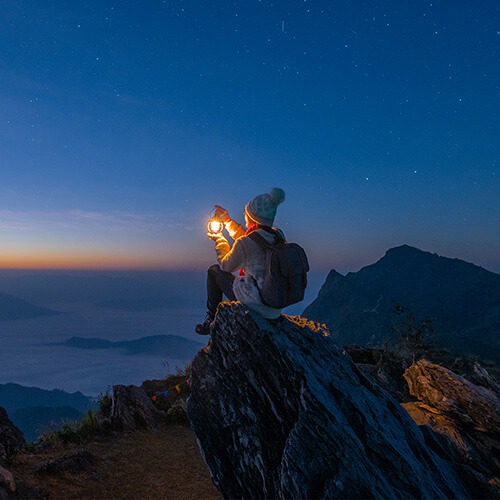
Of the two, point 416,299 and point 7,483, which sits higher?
point 7,483

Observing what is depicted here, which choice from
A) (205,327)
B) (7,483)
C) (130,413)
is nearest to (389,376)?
(205,327)

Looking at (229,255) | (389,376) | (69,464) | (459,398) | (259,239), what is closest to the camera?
(259,239)

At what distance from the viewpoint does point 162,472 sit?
6.39 metres

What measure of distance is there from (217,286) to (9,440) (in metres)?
5.56

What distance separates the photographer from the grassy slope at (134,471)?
535 centimetres

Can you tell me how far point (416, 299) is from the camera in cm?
10844

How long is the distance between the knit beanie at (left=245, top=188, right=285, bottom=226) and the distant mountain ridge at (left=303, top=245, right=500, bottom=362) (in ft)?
175

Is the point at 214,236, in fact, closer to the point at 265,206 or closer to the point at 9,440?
the point at 265,206

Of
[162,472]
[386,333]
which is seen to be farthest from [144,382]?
[386,333]

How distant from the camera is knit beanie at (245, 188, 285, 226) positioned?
4.89 meters

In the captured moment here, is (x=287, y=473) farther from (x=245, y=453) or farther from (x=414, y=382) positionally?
(x=414, y=382)

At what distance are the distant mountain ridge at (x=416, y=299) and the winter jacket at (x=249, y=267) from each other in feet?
175

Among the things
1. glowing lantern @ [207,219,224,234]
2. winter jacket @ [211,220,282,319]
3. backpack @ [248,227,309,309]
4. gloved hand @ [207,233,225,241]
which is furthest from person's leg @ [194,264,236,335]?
backpack @ [248,227,309,309]

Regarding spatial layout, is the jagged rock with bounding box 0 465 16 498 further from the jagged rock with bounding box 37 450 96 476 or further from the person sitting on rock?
the person sitting on rock
